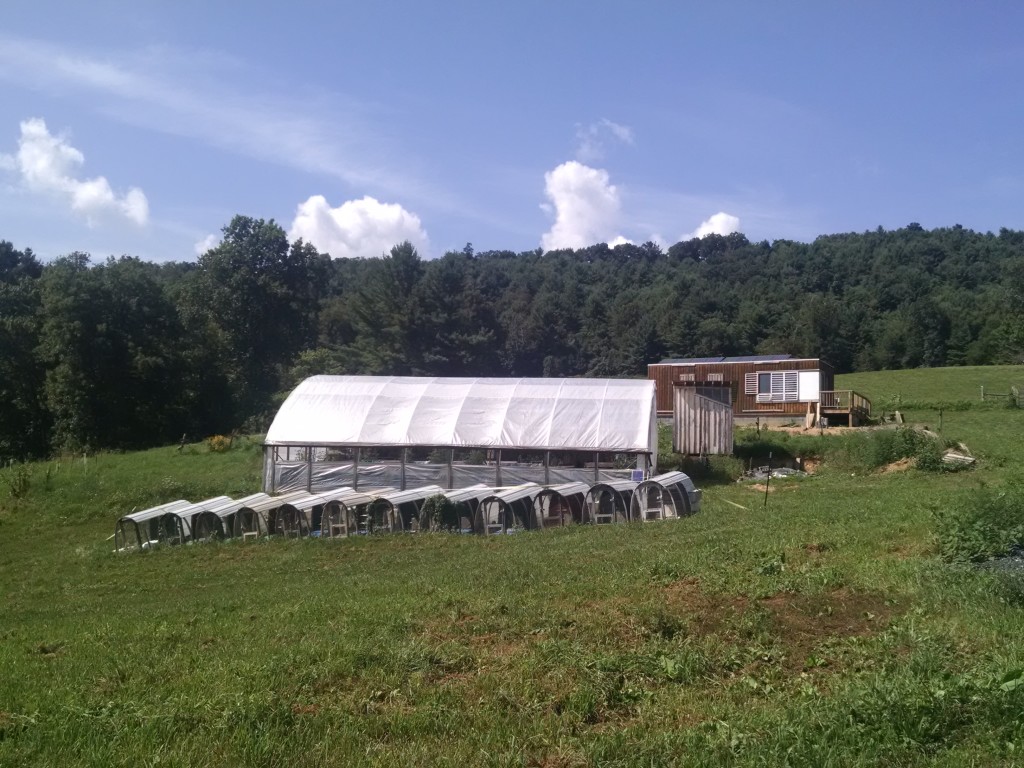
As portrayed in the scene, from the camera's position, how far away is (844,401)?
39.2 meters

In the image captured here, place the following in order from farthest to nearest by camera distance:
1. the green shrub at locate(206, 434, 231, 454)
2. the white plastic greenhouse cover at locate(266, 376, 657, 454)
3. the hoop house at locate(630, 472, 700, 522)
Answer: the green shrub at locate(206, 434, 231, 454), the white plastic greenhouse cover at locate(266, 376, 657, 454), the hoop house at locate(630, 472, 700, 522)

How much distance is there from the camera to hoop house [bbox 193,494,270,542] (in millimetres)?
21062

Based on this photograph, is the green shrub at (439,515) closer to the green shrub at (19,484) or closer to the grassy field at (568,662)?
the grassy field at (568,662)

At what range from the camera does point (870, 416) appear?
A: 132 ft

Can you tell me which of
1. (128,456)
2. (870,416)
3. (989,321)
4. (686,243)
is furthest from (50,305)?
(686,243)

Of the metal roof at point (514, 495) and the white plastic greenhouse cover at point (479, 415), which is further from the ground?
the white plastic greenhouse cover at point (479, 415)

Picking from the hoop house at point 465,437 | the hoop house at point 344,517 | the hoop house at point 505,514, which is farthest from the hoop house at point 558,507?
the hoop house at point 344,517

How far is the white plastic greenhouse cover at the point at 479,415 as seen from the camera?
2614 centimetres

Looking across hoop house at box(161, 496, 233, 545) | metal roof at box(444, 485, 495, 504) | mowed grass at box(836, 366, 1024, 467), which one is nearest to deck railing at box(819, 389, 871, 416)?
mowed grass at box(836, 366, 1024, 467)

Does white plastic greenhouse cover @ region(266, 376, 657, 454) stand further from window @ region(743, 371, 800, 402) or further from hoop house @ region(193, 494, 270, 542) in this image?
window @ region(743, 371, 800, 402)

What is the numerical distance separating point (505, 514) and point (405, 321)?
43677mm

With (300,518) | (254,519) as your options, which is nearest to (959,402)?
(300,518)

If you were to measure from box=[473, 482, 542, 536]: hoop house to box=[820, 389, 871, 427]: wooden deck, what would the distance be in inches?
847

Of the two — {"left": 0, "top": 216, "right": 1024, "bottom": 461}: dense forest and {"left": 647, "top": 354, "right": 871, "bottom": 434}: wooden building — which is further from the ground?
{"left": 0, "top": 216, "right": 1024, "bottom": 461}: dense forest
